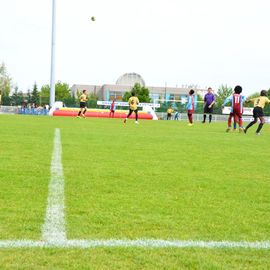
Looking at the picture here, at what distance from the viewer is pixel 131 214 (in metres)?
3.91

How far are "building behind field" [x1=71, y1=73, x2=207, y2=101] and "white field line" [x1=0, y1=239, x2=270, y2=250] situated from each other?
122378 millimetres

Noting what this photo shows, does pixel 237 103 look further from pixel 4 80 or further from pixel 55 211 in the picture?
pixel 4 80

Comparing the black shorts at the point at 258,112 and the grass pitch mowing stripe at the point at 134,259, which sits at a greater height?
the black shorts at the point at 258,112

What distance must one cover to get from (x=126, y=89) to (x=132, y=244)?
130125mm

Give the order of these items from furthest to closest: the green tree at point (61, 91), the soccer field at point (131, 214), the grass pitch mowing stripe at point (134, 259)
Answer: the green tree at point (61, 91)
the soccer field at point (131, 214)
the grass pitch mowing stripe at point (134, 259)

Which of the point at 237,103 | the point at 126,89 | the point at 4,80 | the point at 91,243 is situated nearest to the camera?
the point at 91,243

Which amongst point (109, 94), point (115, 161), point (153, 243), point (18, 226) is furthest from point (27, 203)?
point (109, 94)

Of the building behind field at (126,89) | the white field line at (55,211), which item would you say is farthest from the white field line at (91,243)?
the building behind field at (126,89)

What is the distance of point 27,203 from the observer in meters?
4.17

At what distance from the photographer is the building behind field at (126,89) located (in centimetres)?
13250

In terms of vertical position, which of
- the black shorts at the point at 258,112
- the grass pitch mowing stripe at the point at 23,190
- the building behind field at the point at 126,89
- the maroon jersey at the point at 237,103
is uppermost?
the building behind field at the point at 126,89

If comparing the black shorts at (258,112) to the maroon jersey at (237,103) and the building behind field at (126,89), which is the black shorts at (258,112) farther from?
the building behind field at (126,89)

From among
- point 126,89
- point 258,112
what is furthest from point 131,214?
point 126,89

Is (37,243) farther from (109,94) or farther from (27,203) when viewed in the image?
(109,94)
